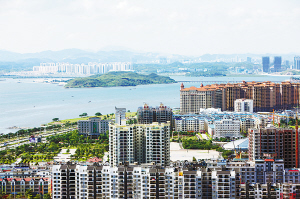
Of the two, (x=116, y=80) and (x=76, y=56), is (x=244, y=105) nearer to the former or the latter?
(x=116, y=80)

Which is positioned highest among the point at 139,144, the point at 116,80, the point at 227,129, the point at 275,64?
the point at 275,64

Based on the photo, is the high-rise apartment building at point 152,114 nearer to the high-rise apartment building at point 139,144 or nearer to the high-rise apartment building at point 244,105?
the high-rise apartment building at point 244,105

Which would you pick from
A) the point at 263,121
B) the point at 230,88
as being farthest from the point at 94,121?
the point at 230,88

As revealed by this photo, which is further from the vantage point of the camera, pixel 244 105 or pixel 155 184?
pixel 244 105

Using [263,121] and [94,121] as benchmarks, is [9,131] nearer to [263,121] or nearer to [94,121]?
[94,121]

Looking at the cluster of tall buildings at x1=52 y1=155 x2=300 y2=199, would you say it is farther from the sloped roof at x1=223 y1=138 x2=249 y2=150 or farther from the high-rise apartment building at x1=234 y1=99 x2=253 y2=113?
the high-rise apartment building at x1=234 y1=99 x2=253 y2=113

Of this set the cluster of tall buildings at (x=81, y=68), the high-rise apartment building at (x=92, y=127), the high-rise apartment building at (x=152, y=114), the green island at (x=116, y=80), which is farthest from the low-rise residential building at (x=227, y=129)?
the cluster of tall buildings at (x=81, y=68)

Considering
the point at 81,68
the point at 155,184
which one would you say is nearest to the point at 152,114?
the point at 155,184
